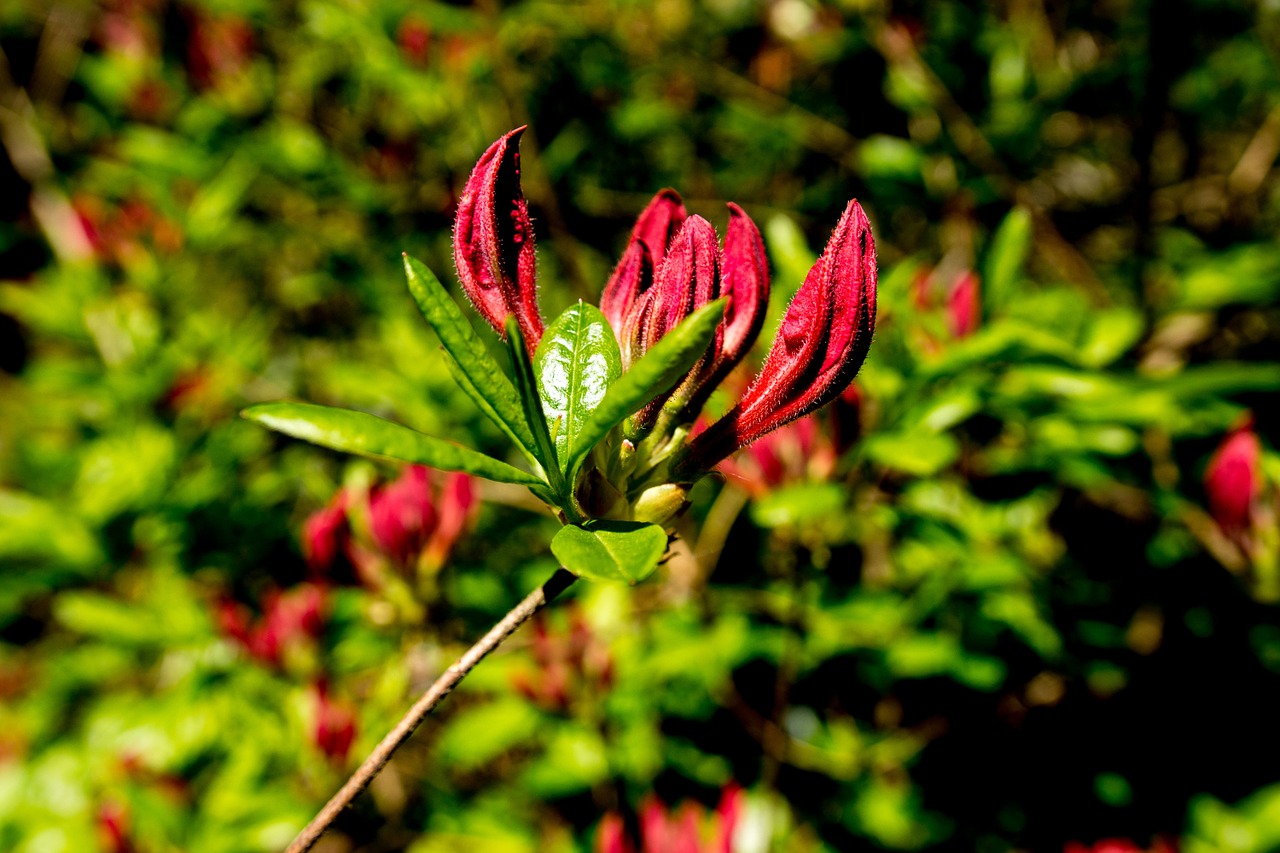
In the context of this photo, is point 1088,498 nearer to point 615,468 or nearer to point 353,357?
point 615,468

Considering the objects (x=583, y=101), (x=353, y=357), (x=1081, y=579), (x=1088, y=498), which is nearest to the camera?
(x=1081, y=579)

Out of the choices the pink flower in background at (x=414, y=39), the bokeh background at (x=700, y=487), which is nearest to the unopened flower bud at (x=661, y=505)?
the bokeh background at (x=700, y=487)

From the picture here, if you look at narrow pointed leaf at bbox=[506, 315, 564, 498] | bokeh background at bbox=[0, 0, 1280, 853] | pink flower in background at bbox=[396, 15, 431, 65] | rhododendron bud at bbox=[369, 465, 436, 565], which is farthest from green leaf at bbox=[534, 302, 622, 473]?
pink flower in background at bbox=[396, 15, 431, 65]

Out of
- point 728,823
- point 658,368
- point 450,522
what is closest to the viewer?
point 658,368

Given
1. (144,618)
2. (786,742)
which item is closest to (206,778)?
(144,618)

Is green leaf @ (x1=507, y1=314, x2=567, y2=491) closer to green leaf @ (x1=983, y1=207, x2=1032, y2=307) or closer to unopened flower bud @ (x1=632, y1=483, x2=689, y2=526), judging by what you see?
unopened flower bud @ (x1=632, y1=483, x2=689, y2=526)

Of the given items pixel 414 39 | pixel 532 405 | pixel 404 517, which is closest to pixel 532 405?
pixel 532 405

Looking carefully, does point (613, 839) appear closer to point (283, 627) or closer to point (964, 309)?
point (283, 627)
